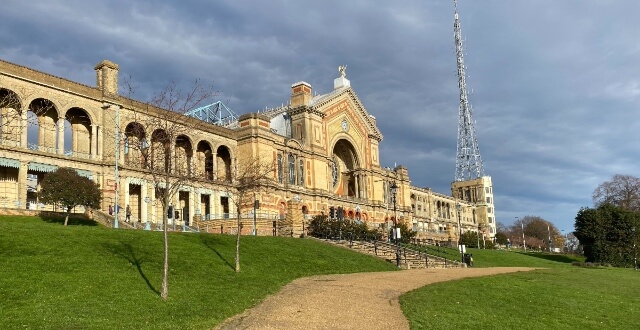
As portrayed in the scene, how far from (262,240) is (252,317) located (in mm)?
17004

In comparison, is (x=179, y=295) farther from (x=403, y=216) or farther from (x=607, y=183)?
(x=607, y=183)

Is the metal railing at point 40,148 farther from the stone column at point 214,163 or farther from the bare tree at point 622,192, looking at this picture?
the bare tree at point 622,192

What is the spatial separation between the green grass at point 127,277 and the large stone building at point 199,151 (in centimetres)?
333

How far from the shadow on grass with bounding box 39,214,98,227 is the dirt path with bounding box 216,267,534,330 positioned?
853 inches

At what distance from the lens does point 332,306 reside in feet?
57.4

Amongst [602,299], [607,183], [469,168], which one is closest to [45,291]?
[602,299]

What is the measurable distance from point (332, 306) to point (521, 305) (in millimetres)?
6739

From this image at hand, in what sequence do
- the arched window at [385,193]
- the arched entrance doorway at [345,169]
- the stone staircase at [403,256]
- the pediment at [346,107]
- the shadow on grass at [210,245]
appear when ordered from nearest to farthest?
the shadow on grass at [210,245], the stone staircase at [403,256], the pediment at [346,107], the arched entrance doorway at [345,169], the arched window at [385,193]

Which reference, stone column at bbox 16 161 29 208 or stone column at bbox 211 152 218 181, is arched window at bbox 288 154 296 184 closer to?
stone column at bbox 211 152 218 181

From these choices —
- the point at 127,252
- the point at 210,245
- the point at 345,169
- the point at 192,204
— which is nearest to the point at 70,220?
the point at 210,245

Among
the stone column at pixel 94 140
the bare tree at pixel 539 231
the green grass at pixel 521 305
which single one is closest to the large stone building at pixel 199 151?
the stone column at pixel 94 140

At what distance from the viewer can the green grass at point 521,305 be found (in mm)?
15859

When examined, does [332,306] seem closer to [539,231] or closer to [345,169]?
[345,169]

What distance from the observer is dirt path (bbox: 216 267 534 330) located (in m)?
14.9
